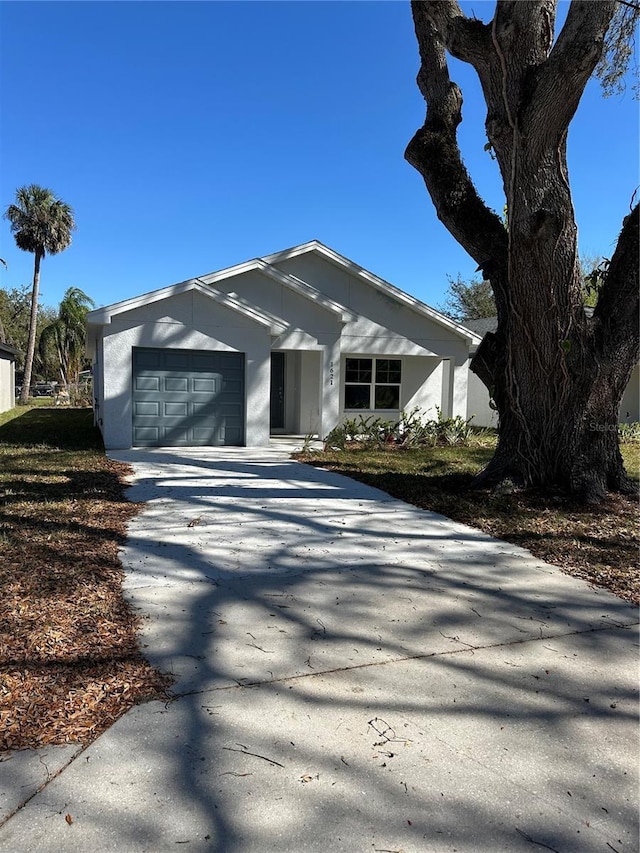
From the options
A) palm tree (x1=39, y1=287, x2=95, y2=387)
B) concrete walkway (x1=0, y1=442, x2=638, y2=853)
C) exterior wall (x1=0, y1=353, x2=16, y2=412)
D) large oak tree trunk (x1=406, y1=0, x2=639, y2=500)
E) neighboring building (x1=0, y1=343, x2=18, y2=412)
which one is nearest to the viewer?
concrete walkway (x1=0, y1=442, x2=638, y2=853)

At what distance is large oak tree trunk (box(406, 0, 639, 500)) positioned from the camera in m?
7.20

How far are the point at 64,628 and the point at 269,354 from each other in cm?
1025

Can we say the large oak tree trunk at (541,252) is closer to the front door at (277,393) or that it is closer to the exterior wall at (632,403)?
the front door at (277,393)

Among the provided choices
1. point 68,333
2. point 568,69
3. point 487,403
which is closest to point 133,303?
point 568,69

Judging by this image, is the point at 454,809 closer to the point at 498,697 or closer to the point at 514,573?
the point at 498,697

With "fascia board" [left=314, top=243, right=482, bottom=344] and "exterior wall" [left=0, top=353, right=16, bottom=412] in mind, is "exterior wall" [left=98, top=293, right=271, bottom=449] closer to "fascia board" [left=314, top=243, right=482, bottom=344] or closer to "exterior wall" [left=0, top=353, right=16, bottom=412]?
"fascia board" [left=314, top=243, right=482, bottom=344]

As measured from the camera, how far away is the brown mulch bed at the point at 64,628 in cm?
289

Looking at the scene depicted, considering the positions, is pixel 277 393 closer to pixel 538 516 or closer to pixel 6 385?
pixel 538 516

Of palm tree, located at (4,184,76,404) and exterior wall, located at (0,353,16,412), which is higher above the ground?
palm tree, located at (4,184,76,404)

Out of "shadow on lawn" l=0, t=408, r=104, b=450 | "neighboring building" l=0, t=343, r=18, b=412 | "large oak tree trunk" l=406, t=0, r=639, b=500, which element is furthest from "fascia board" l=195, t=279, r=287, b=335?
"neighboring building" l=0, t=343, r=18, b=412

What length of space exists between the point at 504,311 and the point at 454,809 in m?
7.06

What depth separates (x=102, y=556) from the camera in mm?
5297

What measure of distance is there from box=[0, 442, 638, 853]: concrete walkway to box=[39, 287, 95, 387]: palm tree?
4044 cm

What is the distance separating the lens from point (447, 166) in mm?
8297
